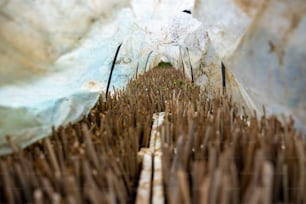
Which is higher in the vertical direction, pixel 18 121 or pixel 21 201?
pixel 18 121

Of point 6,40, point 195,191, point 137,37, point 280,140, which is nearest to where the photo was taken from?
Answer: point 195,191

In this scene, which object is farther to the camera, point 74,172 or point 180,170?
point 74,172

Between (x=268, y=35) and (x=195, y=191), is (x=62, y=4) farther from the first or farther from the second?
(x=195, y=191)

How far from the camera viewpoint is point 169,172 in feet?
2.71

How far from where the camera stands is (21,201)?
0.77 m

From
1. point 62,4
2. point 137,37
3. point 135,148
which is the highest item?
point 137,37

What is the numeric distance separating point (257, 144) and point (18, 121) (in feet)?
2.30

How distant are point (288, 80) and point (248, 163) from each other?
40 centimetres

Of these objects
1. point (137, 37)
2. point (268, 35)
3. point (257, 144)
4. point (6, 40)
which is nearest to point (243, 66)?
point (268, 35)

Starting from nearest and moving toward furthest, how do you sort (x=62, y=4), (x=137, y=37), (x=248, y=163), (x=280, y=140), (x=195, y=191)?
(x=195, y=191)
(x=248, y=163)
(x=280, y=140)
(x=62, y=4)
(x=137, y=37)

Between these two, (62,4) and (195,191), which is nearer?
(195,191)

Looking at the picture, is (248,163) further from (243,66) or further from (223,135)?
(243,66)

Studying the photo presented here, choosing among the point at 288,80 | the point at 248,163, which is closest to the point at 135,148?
the point at 248,163

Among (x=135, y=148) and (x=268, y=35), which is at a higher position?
(x=268, y=35)
